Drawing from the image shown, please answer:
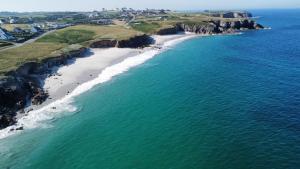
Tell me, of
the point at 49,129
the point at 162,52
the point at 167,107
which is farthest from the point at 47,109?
the point at 162,52

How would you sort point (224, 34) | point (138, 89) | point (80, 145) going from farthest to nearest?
point (224, 34) < point (138, 89) < point (80, 145)

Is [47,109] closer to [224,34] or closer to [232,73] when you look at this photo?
[232,73]

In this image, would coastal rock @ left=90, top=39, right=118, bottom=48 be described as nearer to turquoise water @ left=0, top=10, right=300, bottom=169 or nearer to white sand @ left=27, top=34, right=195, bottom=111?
white sand @ left=27, top=34, right=195, bottom=111

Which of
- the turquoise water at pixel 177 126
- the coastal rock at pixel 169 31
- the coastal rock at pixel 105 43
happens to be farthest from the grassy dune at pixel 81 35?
the turquoise water at pixel 177 126

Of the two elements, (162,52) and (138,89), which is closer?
(138,89)

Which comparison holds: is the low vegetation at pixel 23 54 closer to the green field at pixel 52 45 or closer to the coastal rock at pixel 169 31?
the green field at pixel 52 45

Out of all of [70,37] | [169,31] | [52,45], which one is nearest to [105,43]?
[70,37]
